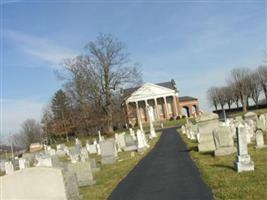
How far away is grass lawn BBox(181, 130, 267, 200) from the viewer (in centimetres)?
1006

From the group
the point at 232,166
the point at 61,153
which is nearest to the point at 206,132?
the point at 232,166

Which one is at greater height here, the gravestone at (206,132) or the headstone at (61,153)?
the gravestone at (206,132)

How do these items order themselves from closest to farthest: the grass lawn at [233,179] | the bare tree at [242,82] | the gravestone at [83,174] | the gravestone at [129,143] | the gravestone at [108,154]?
1. the grass lawn at [233,179]
2. the gravestone at [83,174]
3. the gravestone at [108,154]
4. the gravestone at [129,143]
5. the bare tree at [242,82]

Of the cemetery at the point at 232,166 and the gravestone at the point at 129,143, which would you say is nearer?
the cemetery at the point at 232,166

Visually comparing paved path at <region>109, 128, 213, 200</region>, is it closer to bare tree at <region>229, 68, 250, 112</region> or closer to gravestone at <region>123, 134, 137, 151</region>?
gravestone at <region>123, 134, 137, 151</region>

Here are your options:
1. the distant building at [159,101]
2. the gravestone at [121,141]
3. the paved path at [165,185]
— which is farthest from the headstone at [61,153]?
the distant building at [159,101]

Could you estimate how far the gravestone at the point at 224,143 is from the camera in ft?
60.4

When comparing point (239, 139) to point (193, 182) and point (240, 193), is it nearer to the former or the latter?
point (193, 182)

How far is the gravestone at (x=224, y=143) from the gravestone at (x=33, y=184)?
986 cm

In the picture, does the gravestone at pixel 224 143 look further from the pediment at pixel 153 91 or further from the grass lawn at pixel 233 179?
the pediment at pixel 153 91

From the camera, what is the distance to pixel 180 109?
103 metres

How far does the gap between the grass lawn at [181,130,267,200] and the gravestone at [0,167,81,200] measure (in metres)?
3.60

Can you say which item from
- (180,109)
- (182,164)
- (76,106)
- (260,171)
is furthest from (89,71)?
A: (260,171)

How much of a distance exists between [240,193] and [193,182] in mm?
2587
